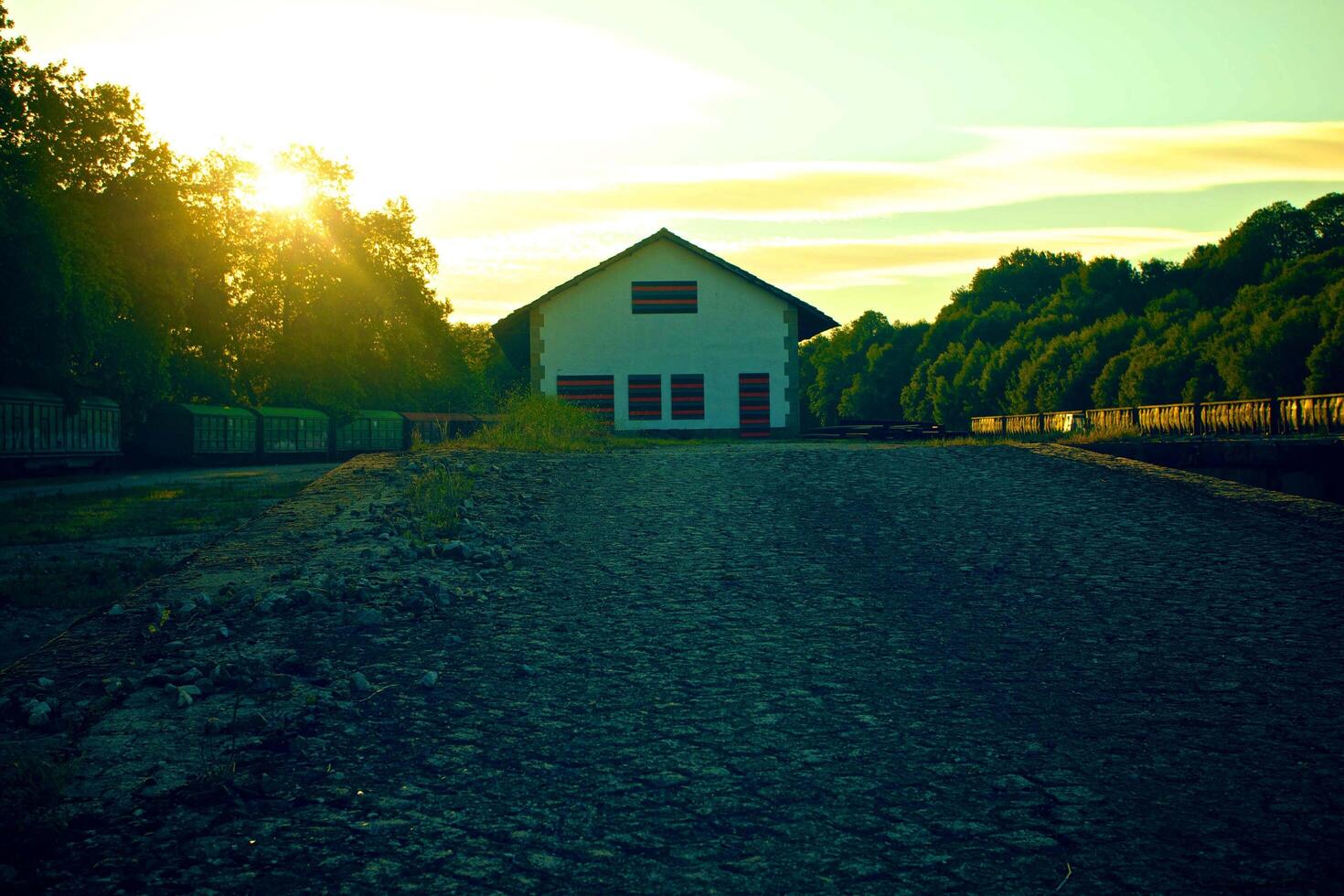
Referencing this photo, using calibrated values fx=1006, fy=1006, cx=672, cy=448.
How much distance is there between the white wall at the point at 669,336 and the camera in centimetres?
2739

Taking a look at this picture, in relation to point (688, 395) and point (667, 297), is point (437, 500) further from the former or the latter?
point (667, 297)

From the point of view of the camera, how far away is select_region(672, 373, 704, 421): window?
2755 centimetres

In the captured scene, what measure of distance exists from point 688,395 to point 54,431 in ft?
64.9

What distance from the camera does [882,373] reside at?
98875mm

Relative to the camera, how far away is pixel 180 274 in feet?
114

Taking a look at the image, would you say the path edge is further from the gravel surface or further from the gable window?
the gable window

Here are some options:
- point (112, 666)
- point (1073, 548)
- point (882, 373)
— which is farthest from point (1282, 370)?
point (882, 373)

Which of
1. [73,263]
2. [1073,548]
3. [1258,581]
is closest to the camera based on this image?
[1258,581]

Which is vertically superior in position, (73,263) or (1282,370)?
(73,263)

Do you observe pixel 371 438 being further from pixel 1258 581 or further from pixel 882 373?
pixel 882 373

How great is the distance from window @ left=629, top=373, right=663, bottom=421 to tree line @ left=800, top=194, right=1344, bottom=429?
22.3 m

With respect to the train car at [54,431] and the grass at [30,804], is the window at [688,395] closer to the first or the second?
the train car at [54,431]

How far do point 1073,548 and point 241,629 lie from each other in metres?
6.02

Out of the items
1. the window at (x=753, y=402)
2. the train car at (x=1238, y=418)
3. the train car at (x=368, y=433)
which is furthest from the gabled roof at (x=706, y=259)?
the train car at (x=368, y=433)
